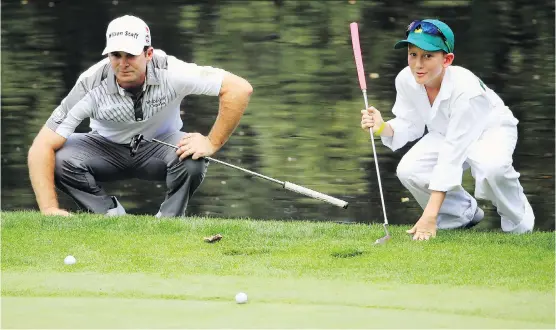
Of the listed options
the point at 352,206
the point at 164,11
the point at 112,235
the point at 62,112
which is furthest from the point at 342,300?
the point at 164,11

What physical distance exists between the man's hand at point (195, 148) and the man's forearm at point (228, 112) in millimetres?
41

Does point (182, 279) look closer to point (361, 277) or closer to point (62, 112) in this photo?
point (361, 277)

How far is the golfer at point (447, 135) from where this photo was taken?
5.29 m

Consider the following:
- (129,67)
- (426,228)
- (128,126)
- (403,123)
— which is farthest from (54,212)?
(426,228)

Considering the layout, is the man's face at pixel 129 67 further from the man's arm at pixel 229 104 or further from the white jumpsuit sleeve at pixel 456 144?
the white jumpsuit sleeve at pixel 456 144

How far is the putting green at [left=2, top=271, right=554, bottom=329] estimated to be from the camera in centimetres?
356

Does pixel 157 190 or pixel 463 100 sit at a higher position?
pixel 463 100

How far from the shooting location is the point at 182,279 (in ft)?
14.1

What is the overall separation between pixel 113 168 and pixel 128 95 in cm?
55

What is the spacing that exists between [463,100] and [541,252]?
817 millimetres

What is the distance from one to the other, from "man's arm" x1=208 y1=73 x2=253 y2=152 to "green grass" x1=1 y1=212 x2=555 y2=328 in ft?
1.78

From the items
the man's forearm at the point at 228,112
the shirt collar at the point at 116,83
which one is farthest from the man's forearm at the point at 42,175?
the man's forearm at the point at 228,112

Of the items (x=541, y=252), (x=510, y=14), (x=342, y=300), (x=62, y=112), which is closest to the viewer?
(x=342, y=300)

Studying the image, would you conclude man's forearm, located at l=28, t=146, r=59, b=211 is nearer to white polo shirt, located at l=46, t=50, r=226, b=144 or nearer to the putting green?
white polo shirt, located at l=46, t=50, r=226, b=144
